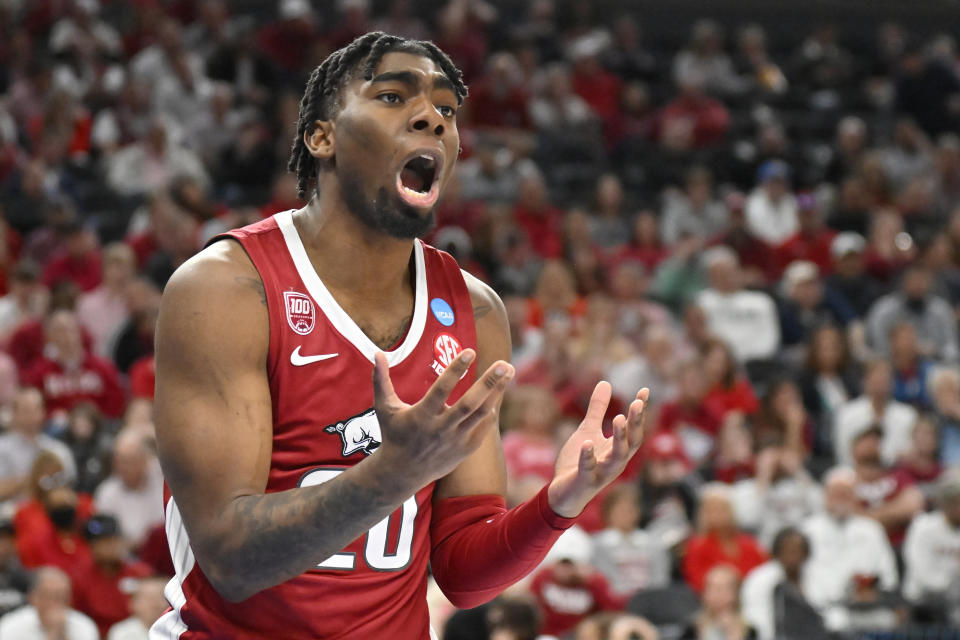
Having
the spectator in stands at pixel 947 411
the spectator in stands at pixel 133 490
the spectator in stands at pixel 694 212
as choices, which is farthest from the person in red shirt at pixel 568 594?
the spectator in stands at pixel 694 212

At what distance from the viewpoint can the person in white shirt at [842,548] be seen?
8.73 meters

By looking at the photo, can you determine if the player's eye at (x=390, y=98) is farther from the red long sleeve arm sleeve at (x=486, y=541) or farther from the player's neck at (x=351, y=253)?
the red long sleeve arm sleeve at (x=486, y=541)

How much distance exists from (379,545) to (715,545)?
598 cm

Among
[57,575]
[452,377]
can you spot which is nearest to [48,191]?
[57,575]

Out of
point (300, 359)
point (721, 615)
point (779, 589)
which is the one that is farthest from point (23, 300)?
point (300, 359)

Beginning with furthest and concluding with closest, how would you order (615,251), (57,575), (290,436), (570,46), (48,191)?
(570,46) < (615,251) < (48,191) < (57,575) < (290,436)

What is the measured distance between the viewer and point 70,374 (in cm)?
937

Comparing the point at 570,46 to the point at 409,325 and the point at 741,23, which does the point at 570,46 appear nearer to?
the point at 741,23

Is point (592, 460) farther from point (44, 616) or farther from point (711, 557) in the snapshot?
point (711, 557)

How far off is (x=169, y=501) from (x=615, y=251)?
9.68 meters

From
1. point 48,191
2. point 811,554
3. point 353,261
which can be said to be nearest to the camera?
point 353,261

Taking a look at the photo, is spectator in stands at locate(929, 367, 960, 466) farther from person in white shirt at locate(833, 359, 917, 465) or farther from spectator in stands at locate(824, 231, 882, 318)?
spectator in stands at locate(824, 231, 882, 318)

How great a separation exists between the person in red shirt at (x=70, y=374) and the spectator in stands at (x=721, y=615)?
4.43 m

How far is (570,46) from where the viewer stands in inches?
616
